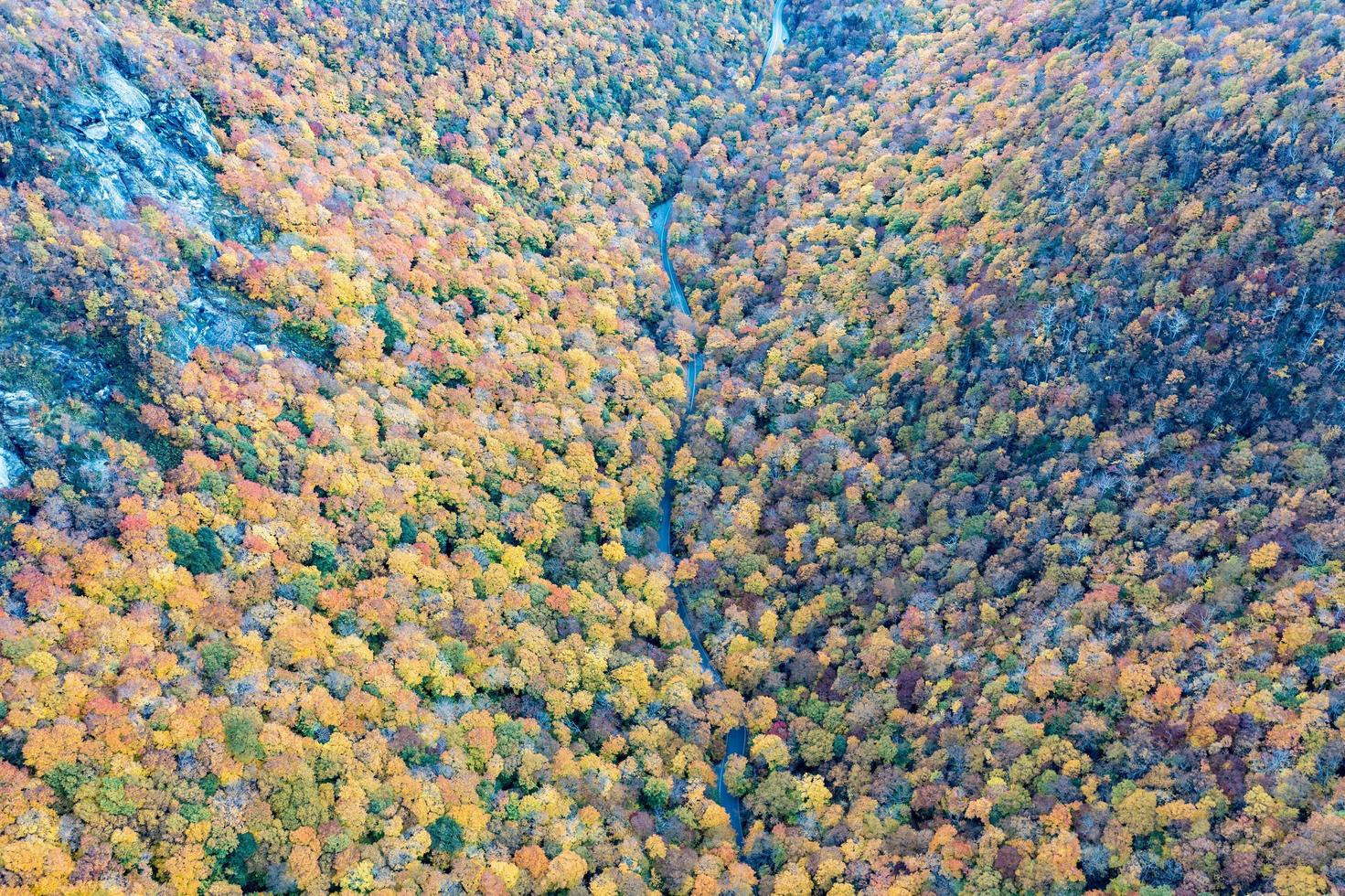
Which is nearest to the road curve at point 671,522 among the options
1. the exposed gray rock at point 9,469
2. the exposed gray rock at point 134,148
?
the exposed gray rock at point 134,148

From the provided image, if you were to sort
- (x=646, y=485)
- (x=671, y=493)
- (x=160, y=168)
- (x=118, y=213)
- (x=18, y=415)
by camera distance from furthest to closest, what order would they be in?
(x=671, y=493) < (x=646, y=485) < (x=160, y=168) < (x=118, y=213) < (x=18, y=415)

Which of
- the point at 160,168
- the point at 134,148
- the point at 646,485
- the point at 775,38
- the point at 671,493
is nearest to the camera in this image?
the point at 134,148

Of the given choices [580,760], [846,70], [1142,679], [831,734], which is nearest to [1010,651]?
[1142,679]

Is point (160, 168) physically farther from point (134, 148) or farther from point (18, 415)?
point (18, 415)

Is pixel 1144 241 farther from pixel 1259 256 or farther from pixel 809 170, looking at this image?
pixel 809 170

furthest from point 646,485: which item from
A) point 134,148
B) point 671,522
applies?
point 134,148

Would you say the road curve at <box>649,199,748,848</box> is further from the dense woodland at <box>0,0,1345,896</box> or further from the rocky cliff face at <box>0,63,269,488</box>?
the rocky cliff face at <box>0,63,269,488</box>

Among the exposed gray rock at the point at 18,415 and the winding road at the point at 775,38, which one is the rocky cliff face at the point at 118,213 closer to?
the exposed gray rock at the point at 18,415
